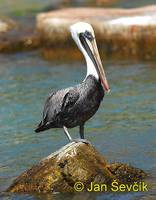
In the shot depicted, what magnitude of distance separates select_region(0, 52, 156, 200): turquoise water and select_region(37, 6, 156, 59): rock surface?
72 cm

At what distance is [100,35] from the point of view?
17469 millimetres

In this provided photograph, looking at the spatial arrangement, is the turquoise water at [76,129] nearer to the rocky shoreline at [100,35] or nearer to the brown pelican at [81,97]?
the rocky shoreline at [100,35]

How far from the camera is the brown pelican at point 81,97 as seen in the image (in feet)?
27.5

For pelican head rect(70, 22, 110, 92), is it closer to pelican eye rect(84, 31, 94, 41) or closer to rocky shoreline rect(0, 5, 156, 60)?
pelican eye rect(84, 31, 94, 41)

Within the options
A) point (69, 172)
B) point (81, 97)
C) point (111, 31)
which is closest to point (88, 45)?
point (81, 97)

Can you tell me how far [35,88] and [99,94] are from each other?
6.43 metres

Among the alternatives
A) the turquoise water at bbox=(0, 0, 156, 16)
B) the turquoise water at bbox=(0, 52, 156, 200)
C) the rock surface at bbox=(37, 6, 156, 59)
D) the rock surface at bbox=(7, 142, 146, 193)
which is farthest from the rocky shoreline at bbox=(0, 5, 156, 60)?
the rock surface at bbox=(7, 142, 146, 193)

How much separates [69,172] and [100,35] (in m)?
9.48

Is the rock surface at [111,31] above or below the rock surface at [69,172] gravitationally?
below

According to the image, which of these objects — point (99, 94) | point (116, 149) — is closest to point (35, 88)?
point (116, 149)

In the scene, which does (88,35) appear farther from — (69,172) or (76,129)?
(76,129)

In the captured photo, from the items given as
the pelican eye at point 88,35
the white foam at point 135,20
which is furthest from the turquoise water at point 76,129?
the pelican eye at point 88,35

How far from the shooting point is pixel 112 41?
687 inches

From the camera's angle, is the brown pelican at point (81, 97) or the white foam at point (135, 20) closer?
the brown pelican at point (81, 97)
